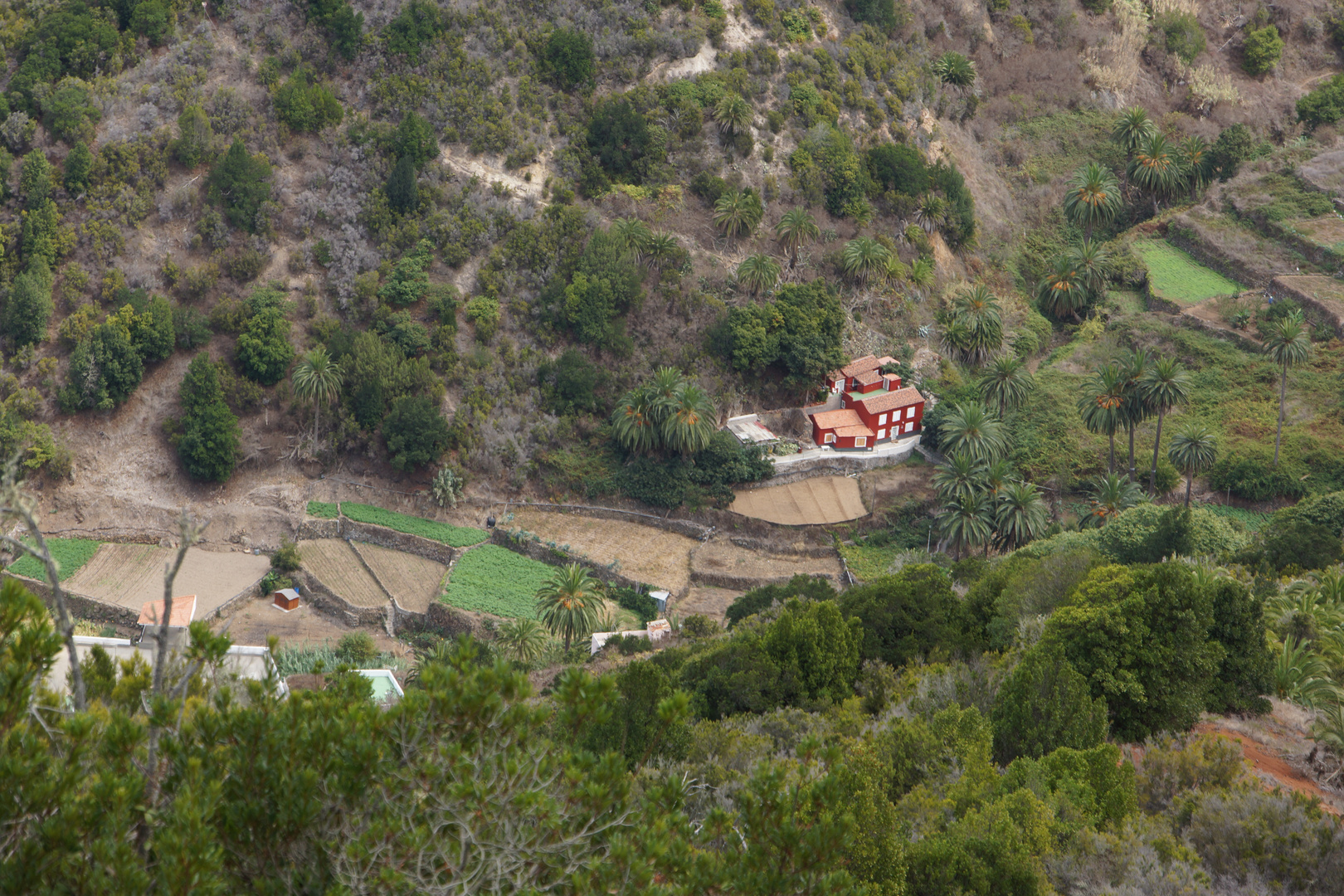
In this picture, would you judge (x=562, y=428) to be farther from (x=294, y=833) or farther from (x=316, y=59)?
(x=294, y=833)

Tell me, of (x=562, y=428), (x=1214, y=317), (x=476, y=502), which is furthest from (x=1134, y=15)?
(x=476, y=502)

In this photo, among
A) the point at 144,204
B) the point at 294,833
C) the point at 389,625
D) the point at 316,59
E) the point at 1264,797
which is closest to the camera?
the point at 294,833

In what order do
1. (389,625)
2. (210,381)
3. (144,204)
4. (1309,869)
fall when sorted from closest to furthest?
(1309,869)
(389,625)
(210,381)
(144,204)

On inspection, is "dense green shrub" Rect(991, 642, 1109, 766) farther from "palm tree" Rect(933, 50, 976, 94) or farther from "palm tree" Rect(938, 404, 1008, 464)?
"palm tree" Rect(933, 50, 976, 94)

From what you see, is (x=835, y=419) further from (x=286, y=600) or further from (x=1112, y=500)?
(x=286, y=600)

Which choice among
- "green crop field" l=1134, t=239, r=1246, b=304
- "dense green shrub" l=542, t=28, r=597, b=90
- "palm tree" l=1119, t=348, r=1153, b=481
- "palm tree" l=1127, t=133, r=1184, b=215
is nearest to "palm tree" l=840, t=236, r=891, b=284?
"palm tree" l=1119, t=348, r=1153, b=481

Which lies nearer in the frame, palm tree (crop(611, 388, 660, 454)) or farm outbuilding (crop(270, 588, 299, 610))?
farm outbuilding (crop(270, 588, 299, 610))
